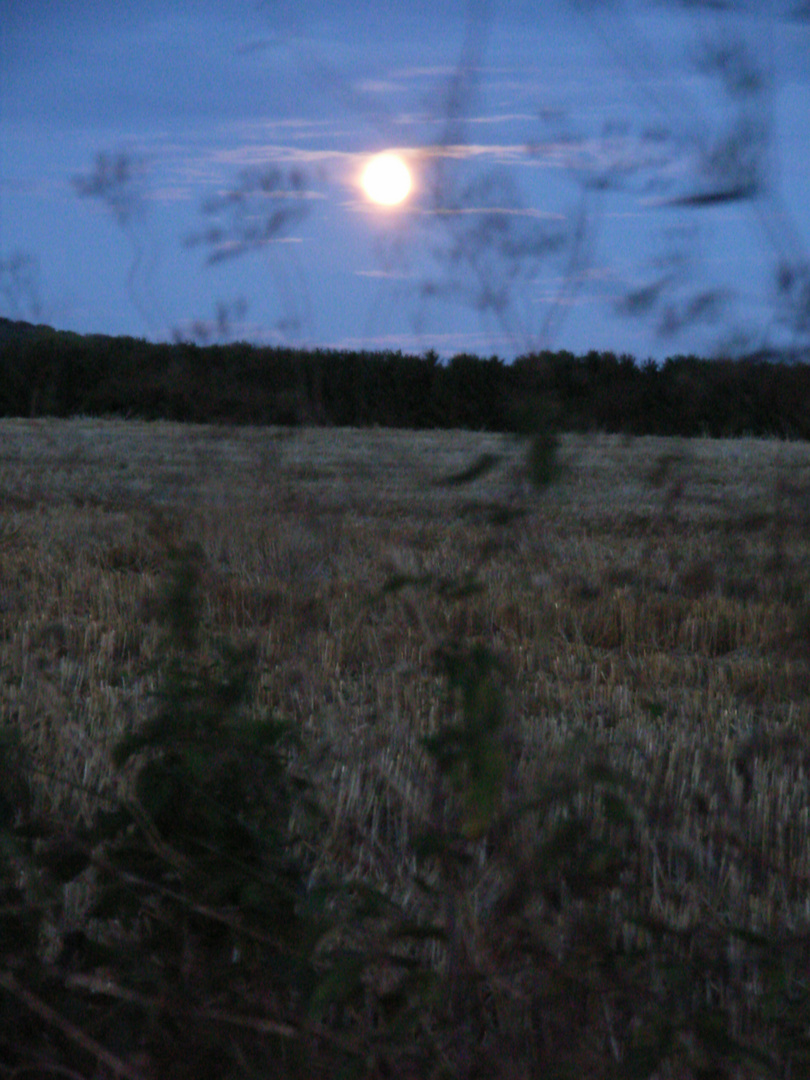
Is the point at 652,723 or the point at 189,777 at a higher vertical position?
the point at 652,723

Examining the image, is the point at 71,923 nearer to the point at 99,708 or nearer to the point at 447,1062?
the point at 447,1062

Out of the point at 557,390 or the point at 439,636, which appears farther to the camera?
the point at 439,636

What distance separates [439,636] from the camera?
255 cm

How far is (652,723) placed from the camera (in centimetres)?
334

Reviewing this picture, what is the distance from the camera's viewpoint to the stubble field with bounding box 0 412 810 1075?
1.64 meters

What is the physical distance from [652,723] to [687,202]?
2.03 metres

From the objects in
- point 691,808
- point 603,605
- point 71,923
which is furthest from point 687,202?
point 603,605

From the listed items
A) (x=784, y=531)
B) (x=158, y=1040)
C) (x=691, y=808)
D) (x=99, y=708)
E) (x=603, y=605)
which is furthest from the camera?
(x=603, y=605)

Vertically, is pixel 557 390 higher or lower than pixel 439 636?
higher

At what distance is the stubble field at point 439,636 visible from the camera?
164 centimetres

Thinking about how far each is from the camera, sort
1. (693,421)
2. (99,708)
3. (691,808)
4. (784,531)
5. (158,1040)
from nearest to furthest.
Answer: (158,1040)
(784,531)
(693,421)
(691,808)
(99,708)

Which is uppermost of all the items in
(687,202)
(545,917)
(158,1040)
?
(687,202)

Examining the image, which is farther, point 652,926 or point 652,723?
point 652,723

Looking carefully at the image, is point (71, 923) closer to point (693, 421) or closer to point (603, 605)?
point (693, 421)
